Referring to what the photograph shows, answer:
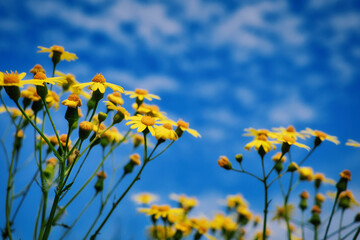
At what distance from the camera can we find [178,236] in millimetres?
3646

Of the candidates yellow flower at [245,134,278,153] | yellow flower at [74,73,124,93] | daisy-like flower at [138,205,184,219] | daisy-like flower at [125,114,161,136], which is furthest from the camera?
daisy-like flower at [138,205,184,219]

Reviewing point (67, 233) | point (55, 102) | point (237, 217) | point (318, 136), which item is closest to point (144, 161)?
point (67, 233)

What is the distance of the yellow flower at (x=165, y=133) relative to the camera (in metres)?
2.46

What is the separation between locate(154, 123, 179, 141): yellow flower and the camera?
2.46 m

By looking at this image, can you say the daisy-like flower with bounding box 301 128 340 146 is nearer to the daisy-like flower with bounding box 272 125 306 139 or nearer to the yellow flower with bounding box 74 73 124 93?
the daisy-like flower with bounding box 272 125 306 139

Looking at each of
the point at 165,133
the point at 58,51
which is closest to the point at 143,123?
the point at 165,133

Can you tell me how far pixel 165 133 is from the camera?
8.14ft

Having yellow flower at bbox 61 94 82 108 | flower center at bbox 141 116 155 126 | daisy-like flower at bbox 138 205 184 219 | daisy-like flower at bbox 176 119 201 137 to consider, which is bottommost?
daisy-like flower at bbox 138 205 184 219

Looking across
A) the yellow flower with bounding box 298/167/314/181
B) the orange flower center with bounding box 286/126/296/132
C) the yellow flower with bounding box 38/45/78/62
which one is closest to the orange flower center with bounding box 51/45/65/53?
the yellow flower with bounding box 38/45/78/62

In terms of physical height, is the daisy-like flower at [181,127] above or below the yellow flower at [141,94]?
below

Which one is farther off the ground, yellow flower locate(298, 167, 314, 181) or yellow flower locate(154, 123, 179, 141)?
yellow flower locate(298, 167, 314, 181)

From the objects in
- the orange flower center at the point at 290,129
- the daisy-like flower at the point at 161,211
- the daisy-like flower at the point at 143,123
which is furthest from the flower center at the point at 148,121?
the orange flower center at the point at 290,129

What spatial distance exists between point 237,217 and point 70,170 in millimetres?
4028

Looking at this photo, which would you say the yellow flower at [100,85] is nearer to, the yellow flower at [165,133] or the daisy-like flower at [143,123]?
the daisy-like flower at [143,123]
